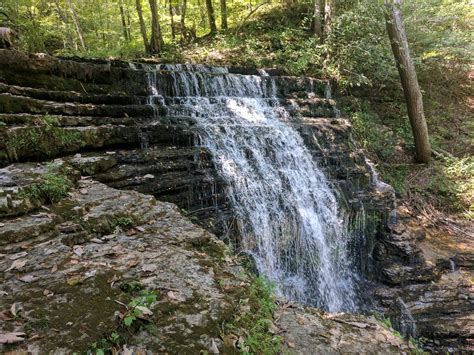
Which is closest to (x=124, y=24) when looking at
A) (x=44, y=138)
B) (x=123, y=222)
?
(x=44, y=138)

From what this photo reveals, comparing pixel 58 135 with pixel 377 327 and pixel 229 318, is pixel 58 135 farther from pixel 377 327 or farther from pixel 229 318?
pixel 377 327

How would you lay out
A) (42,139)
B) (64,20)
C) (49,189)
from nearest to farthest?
(49,189), (42,139), (64,20)

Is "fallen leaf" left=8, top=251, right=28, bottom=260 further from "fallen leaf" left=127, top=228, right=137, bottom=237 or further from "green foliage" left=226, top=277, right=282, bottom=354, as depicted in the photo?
"green foliage" left=226, top=277, right=282, bottom=354

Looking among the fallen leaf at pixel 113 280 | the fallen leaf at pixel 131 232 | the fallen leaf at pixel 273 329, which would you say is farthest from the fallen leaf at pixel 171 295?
the fallen leaf at pixel 131 232

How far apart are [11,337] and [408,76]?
10.6 meters

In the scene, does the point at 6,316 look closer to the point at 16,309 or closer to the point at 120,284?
the point at 16,309

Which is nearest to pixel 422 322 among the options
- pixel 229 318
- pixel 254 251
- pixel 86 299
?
pixel 254 251

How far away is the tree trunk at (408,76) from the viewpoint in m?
9.27

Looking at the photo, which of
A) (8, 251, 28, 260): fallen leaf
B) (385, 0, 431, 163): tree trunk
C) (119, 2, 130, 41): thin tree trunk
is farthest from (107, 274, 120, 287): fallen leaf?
(119, 2, 130, 41): thin tree trunk

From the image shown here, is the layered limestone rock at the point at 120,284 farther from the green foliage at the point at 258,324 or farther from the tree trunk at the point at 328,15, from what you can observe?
the tree trunk at the point at 328,15

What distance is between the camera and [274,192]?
22.2 ft

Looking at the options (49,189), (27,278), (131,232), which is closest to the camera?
(27,278)

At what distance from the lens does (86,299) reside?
2.32 m

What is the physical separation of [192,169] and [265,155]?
1.88 m
